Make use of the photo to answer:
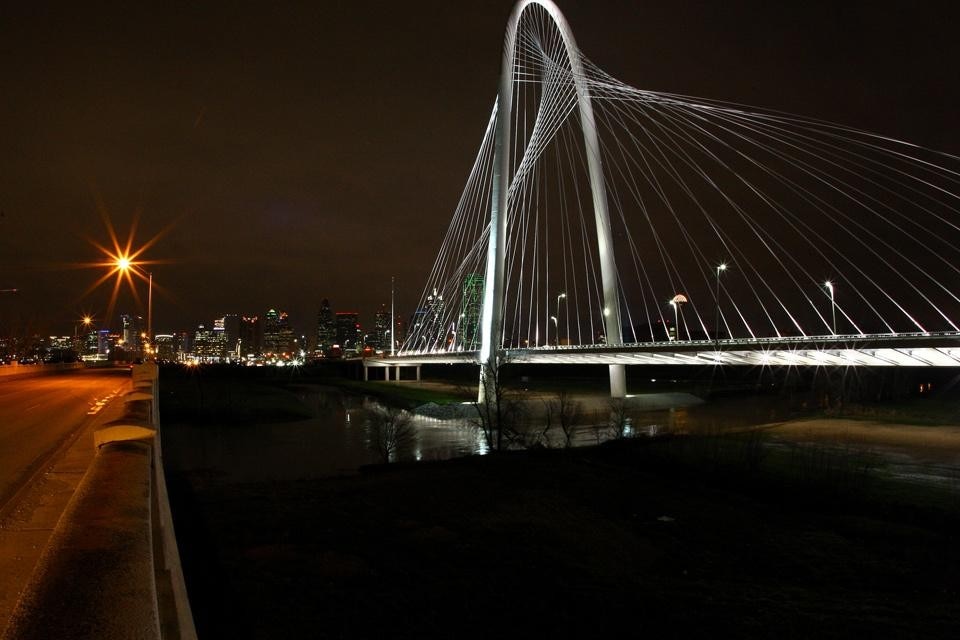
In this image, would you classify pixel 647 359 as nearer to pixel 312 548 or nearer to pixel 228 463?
pixel 228 463

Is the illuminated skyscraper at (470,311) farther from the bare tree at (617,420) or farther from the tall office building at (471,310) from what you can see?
the bare tree at (617,420)

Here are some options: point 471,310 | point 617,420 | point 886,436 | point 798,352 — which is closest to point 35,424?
point 617,420

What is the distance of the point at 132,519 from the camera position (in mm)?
3359

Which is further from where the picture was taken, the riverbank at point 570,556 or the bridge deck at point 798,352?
the bridge deck at point 798,352

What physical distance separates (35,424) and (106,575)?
586 inches

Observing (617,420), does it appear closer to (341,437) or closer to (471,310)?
(341,437)

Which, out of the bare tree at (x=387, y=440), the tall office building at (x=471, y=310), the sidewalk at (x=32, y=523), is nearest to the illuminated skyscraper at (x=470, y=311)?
the tall office building at (x=471, y=310)

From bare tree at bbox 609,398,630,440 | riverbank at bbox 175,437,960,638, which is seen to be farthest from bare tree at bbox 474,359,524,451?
riverbank at bbox 175,437,960,638

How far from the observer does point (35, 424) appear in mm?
15102

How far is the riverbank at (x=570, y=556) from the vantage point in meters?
7.73

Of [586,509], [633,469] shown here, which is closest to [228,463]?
[633,469]

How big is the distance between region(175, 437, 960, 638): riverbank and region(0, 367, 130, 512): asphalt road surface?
2.22 meters

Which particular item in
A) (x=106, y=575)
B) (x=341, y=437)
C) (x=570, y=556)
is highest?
(x=106, y=575)

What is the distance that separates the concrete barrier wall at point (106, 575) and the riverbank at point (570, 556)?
11.9 ft
